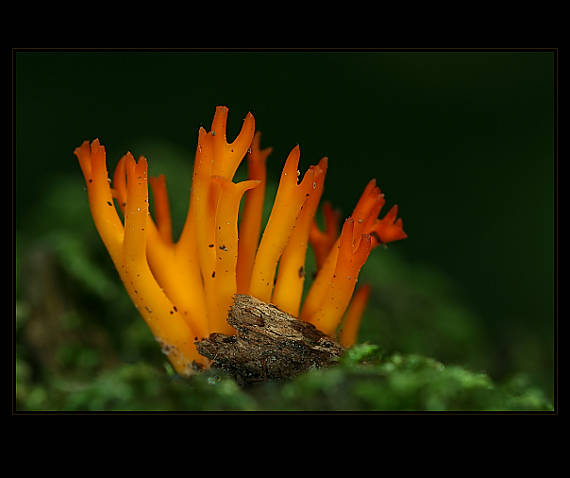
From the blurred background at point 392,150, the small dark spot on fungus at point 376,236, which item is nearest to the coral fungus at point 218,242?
the small dark spot on fungus at point 376,236

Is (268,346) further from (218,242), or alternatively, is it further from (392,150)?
(392,150)

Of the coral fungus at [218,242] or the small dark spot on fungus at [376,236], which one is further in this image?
the small dark spot on fungus at [376,236]

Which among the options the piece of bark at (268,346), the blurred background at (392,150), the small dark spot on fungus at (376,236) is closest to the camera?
the piece of bark at (268,346)

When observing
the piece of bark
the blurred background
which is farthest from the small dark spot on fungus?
the blurred background

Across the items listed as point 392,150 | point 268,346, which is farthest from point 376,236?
point 392,150

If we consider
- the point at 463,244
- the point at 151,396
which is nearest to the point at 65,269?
the point at 151,396

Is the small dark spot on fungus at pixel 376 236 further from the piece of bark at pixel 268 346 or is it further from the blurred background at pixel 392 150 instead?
the blurred background at pixel 392 150

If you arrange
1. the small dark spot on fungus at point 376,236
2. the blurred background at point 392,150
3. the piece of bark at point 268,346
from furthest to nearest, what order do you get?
the blurred background at point 392,150 → the small dark spot on fungus at point 376,236 → the piece of bark at point 268,346

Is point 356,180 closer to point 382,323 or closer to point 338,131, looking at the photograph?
point 338,131
